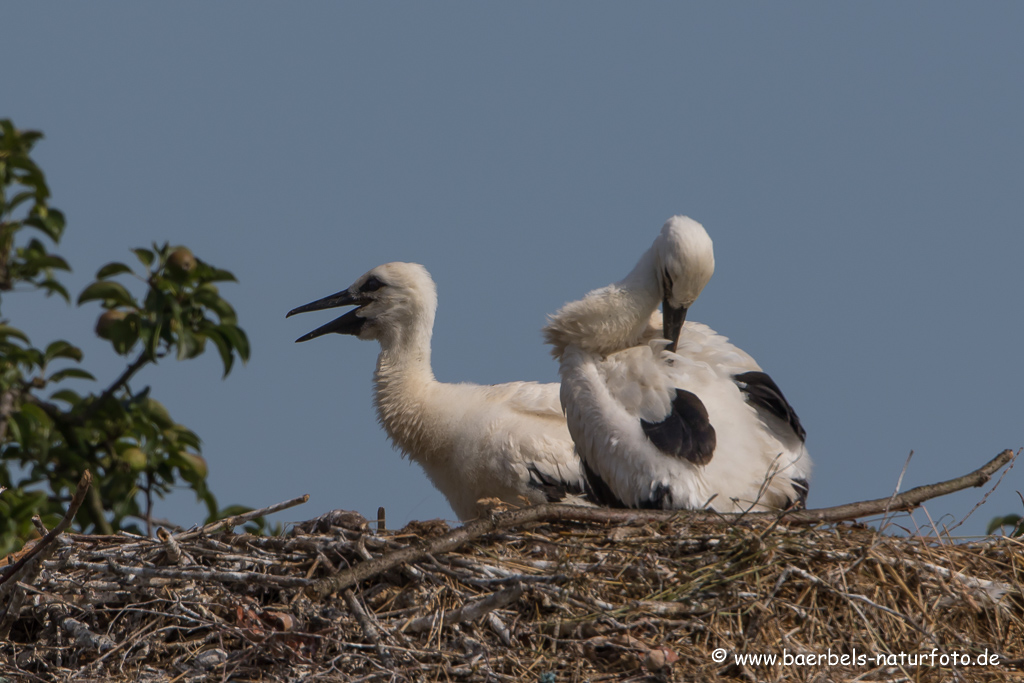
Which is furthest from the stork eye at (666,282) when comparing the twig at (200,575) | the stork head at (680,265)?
the twig at (200,575)

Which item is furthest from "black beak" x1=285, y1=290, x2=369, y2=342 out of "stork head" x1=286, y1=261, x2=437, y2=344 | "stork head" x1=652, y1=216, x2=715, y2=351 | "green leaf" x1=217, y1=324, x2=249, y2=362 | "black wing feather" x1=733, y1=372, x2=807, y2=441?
"black wing feather" x1=733, y1=372, x2=807, y2=441

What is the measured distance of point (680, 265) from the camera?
18.8 ft

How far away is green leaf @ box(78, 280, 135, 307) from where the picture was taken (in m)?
6.46

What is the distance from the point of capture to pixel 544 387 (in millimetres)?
6895

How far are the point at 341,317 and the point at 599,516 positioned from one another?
3.22 metres

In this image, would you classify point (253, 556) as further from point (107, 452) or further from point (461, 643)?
point (107, 452)

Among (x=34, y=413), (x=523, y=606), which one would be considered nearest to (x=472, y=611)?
(x=523, y=606)

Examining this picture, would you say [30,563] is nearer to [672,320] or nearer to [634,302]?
[634,302]

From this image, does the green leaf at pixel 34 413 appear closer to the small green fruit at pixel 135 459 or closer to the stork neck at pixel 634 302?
the small green fruit at pixel 135 459

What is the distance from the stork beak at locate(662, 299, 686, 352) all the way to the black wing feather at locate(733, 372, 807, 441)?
0.37 meters

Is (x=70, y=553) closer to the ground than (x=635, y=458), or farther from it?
closer to the ground

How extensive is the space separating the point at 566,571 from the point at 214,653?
119cm

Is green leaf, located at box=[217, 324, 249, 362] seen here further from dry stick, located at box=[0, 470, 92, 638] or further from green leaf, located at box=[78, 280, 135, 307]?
dry stick, located at box=[0, 470, 92, 638]

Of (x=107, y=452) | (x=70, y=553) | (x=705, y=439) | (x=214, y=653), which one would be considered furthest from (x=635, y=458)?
(x=107, y=452)
